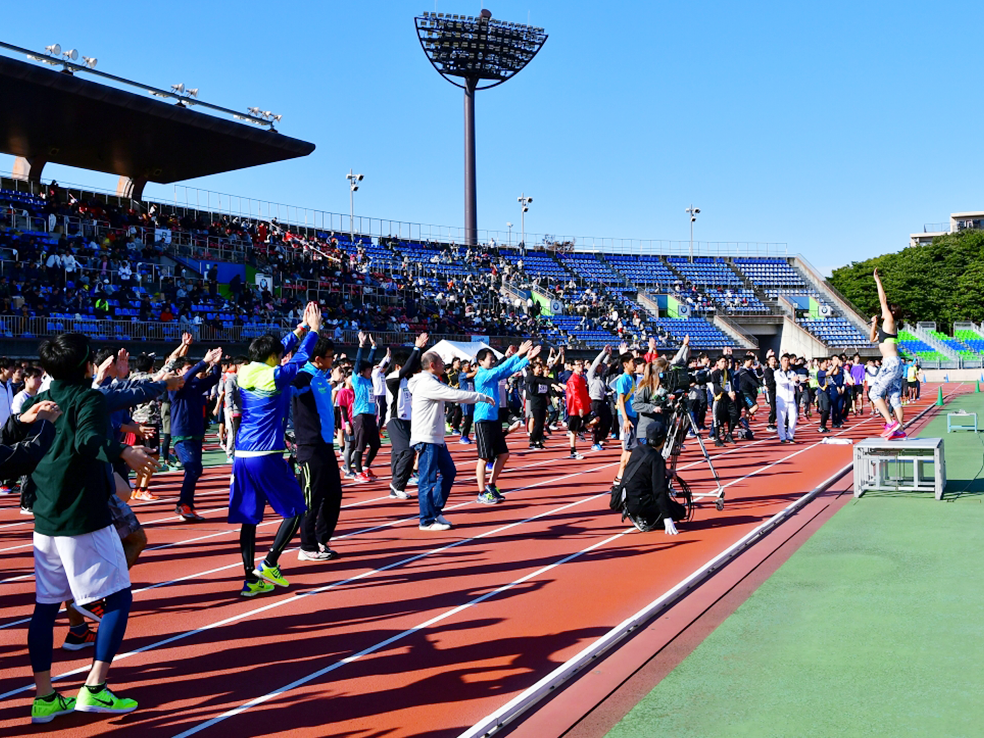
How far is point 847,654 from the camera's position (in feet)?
17.7

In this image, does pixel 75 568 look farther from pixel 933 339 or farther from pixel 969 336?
pixel 969 336

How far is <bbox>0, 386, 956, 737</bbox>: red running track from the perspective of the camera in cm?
485

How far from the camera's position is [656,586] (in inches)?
287

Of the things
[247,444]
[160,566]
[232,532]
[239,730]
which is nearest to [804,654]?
[239,730]

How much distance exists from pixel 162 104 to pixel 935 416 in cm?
2828

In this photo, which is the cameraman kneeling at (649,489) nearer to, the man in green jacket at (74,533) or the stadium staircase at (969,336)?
the man in green jacket at (74,533)

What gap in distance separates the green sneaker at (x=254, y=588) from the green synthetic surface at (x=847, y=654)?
11.6 feet

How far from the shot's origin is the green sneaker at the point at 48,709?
462 cm

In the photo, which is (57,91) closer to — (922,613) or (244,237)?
(244,237)

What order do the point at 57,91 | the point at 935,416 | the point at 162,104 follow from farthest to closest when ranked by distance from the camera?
1. the point at 162,104
2. the point at 57,91
3. the point at 935,416

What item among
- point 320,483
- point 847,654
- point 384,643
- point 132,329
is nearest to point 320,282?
point 132,329

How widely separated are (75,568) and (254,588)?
2.76 metres

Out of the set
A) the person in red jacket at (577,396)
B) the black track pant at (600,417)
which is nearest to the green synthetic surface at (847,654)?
the person in red jacket at (577,396)

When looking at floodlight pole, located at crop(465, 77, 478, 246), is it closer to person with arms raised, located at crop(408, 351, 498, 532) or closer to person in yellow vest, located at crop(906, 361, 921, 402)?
person in yellow vest, located at crop(906, 361, 921, 402)
